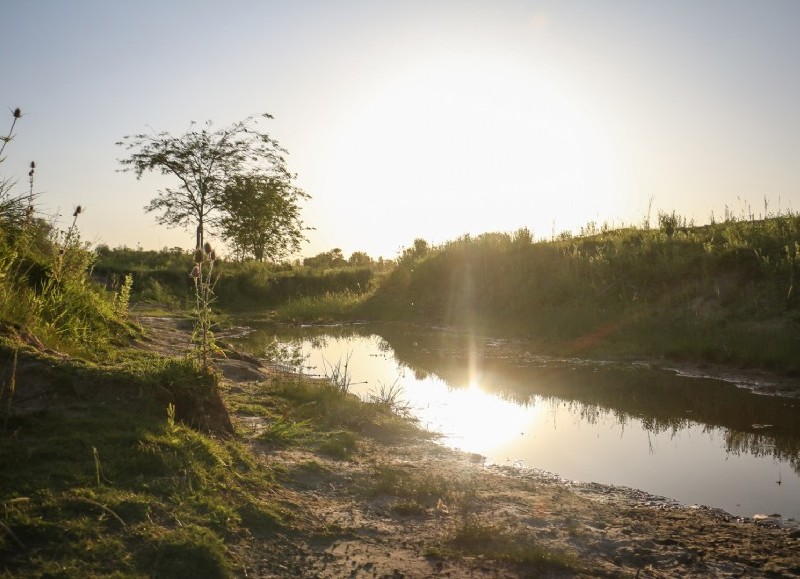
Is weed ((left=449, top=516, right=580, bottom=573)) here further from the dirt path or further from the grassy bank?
the grassy bank

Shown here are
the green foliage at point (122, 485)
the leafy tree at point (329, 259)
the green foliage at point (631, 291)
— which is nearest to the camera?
the green foliage at point (122, 485)

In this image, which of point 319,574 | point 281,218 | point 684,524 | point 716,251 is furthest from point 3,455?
point 281,218

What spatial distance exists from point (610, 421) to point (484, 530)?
4027 mm

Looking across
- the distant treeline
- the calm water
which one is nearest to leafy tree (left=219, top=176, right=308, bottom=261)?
the distant treeline

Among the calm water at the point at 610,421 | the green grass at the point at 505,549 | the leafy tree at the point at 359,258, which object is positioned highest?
the leafy tree at the point at 359,258

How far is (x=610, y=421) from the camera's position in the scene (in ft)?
24.3

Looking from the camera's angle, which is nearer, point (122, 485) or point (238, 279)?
point (122, 485)

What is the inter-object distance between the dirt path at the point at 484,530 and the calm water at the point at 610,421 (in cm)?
66

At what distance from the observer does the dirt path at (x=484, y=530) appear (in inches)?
136

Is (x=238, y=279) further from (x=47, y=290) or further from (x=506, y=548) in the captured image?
(x=506, y=548)

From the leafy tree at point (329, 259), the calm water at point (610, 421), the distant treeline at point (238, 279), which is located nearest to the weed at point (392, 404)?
the calm water at point (610, 421)

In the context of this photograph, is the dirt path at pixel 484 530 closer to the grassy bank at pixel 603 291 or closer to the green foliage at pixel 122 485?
the green foliage at pixel 122 485

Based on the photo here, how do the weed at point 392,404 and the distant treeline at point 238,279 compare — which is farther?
the distant treeline at point 238,279

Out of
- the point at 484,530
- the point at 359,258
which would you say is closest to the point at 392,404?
the point at 484,530
